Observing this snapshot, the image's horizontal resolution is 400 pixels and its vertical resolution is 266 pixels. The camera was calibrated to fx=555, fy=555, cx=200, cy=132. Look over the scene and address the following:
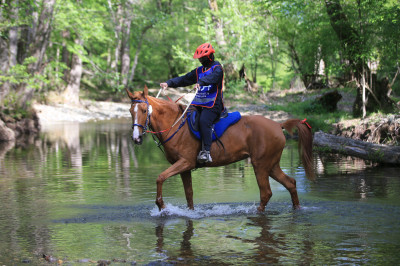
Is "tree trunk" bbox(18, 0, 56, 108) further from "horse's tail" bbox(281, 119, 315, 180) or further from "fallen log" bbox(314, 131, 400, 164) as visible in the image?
"horse's tail" bbox(281, 119, 315, 180)

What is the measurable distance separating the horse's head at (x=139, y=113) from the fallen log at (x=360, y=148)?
8.89 metres

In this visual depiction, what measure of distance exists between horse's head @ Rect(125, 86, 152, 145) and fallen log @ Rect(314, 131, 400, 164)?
8.89 meters

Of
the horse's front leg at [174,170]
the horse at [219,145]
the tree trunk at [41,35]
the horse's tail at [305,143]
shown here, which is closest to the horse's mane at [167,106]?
the horse at [219,145]

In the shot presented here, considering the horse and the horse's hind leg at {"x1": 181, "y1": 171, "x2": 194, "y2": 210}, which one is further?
the horse's hind leg at {"x1": 181, "y1": 171, "x2": 194, "y2": 210}

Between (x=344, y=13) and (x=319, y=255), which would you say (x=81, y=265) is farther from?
(x=344, y=13)

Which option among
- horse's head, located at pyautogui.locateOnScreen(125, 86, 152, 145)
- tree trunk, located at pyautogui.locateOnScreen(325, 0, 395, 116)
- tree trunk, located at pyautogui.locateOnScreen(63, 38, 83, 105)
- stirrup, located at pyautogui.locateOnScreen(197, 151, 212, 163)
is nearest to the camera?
horse's head, located at pyautogui.locateOnScreen(125, 86, 152, 145)

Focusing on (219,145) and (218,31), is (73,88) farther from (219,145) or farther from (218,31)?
(219,145)

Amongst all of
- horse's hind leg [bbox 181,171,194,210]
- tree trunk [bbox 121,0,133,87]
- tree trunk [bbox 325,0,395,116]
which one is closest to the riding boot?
horse's hind leg [bbox 181,171,194,210]

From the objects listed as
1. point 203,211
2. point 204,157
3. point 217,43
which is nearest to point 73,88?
point 217,43

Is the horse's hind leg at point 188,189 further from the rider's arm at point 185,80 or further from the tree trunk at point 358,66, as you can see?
the tree trunk at point 358,66

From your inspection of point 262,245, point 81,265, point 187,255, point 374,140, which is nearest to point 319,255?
point 262,245

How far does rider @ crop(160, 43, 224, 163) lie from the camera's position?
9445mm

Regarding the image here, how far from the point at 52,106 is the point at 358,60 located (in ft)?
83.5

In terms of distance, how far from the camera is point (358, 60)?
75.3 feet
